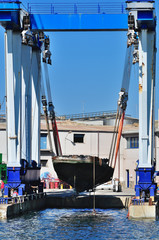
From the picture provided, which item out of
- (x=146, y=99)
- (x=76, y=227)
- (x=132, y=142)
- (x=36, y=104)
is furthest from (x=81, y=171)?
(x=132, y=142)

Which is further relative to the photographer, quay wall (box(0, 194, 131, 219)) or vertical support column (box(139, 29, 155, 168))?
quay wall (box(0, 194, 131, 219))

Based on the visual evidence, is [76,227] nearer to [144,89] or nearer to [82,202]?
[144,89]

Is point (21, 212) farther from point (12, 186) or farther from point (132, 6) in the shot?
point (132, 6)

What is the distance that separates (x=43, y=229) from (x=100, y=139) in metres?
30.4

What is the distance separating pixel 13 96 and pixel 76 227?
9.89 m

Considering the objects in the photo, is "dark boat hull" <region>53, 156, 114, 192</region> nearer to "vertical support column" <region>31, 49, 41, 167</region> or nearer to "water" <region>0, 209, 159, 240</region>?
"vertical support column" <region>31, 49, 41, 167</region>

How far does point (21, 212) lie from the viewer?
1312 inches

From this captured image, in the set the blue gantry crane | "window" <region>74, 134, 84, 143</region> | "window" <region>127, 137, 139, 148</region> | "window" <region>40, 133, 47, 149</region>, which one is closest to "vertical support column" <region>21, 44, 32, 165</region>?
the blue gantry crane

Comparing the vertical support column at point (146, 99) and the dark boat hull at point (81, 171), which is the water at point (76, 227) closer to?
the dark boat hull at point (81, 171)

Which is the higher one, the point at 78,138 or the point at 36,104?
the point at 36,104

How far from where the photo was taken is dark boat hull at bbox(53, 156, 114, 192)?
37750 mm

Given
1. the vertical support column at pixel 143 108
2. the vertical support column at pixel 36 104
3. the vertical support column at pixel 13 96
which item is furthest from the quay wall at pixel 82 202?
the vertical support column at pixel 143 108

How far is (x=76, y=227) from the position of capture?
29.8m

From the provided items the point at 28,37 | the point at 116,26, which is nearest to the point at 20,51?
the point at 28,37
